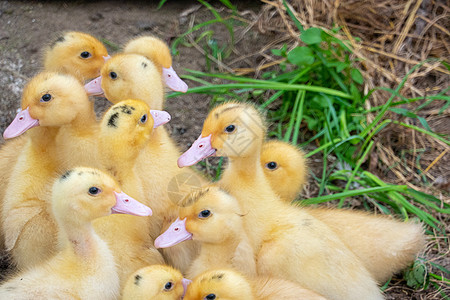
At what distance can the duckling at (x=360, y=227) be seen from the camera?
129 inches

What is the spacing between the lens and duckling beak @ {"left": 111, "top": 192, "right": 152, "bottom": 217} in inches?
107

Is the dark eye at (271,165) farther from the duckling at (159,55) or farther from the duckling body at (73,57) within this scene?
the duckling body at (73,57)

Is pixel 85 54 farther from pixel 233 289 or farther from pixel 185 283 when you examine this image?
pixel 233 289

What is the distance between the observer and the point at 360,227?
3342mm

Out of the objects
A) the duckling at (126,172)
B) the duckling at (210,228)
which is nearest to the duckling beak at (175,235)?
the duckling at (210,228)

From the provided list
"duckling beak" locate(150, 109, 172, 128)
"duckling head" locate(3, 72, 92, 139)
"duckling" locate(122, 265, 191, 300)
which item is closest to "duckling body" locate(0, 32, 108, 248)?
"duckling head" locate(3, 72, 92, 139)

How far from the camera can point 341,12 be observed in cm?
504

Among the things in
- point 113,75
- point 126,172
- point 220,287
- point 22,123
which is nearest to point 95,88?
point 113,75

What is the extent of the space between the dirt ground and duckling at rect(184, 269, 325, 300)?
70.1 inches

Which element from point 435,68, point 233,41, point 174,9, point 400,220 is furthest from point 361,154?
point 174,9

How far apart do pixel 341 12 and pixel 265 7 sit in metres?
0.59

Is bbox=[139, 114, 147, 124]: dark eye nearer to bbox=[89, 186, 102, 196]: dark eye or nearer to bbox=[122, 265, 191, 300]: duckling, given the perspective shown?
bbox=[89, 186, 102, 196]: dark eye

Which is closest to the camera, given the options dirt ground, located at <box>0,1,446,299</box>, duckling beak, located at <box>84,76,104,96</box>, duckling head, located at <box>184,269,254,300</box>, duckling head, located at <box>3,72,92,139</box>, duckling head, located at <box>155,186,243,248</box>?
duckling head, located at <box>184,269,254,300</box>

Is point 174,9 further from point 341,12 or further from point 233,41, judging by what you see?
point 341,12
